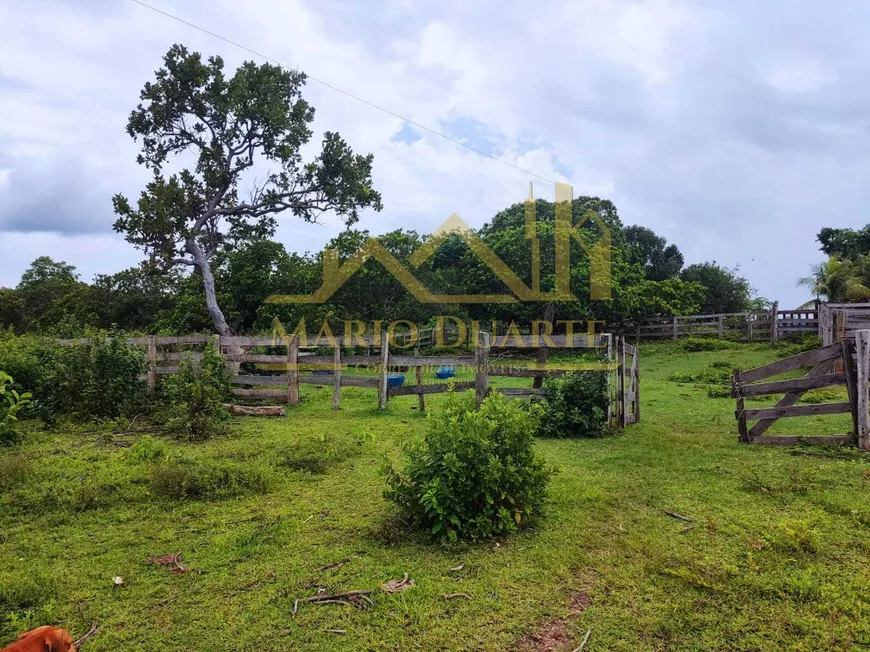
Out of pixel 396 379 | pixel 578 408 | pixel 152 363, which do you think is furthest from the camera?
pixel 396 379

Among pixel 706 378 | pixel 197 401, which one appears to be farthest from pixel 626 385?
pixel 706 378

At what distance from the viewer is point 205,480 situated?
517 centimetres

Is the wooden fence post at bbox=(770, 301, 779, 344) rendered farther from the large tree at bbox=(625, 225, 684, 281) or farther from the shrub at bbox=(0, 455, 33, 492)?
the shrub at bbox=(0, 455, 33, 492)

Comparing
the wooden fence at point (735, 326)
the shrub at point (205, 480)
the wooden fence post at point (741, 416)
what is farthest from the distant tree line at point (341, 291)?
the wooden fence post at point (741, 416)

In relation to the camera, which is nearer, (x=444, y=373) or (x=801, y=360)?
(x=801, y=360)

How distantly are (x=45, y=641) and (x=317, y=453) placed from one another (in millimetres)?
4133

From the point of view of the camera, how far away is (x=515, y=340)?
30.1ft

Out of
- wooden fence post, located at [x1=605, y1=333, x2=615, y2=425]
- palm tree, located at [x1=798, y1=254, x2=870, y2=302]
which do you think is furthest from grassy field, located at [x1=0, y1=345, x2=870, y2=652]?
palm tree, located at [x1=798, y1=254, x2=870, y2=302]

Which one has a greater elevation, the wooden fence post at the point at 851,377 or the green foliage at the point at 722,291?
the green foliage at the point at 722,291

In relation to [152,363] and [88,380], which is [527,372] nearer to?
[152,363]

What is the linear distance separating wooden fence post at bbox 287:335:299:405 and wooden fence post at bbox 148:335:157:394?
2.66 meters

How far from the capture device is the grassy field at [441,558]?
2.85 metres

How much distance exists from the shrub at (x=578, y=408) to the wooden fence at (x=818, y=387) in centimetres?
176

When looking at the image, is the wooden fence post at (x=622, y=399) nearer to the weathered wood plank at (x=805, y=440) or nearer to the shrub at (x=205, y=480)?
the weathered wood plank at (x=805, y=440)
